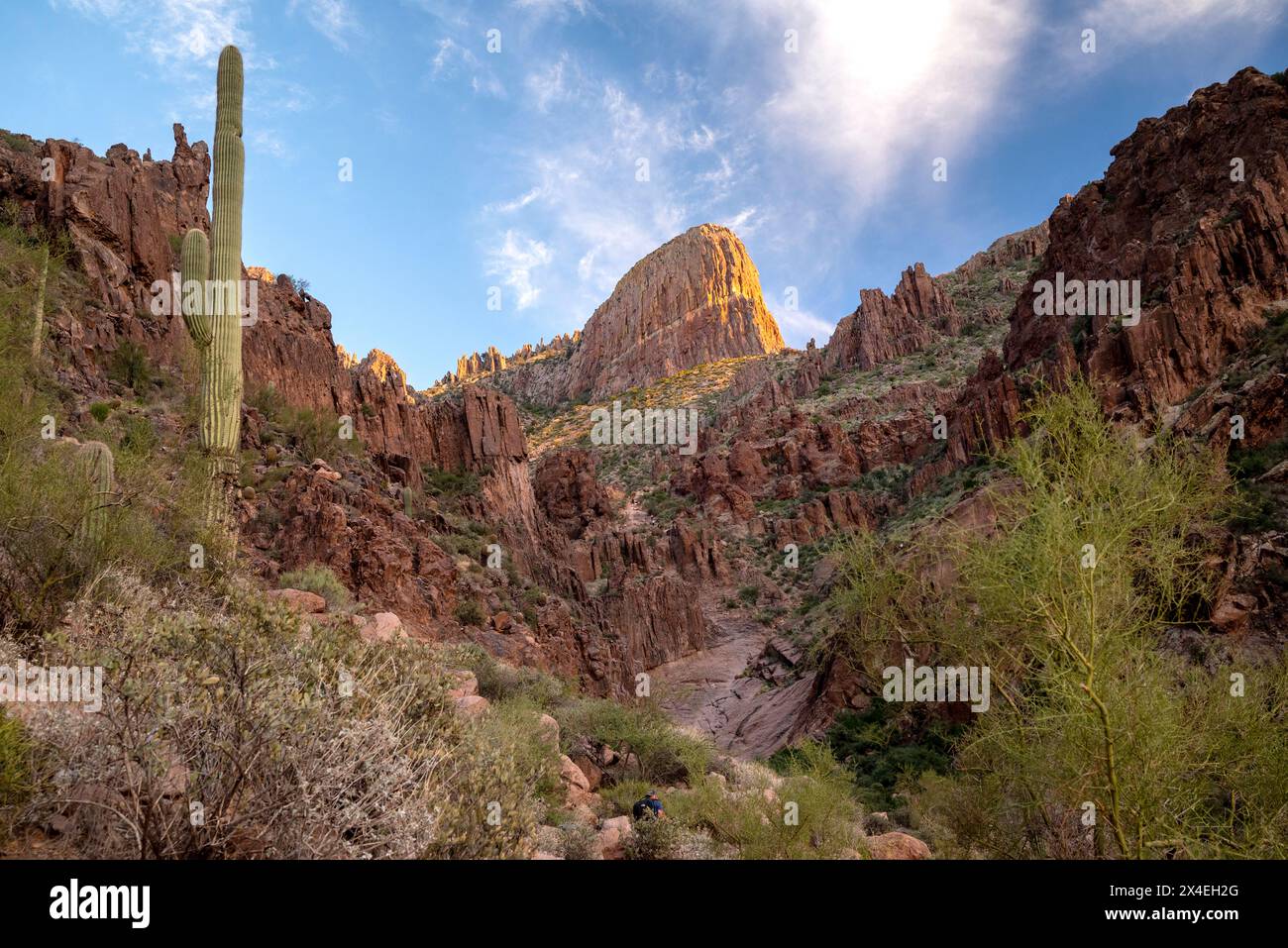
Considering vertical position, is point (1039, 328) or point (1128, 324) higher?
point (1039, 328)

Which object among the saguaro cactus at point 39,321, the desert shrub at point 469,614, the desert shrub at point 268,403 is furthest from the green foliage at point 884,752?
the desert shrub at point 268,403

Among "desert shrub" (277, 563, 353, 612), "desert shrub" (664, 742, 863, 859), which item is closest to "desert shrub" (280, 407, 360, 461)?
"desert shrub" (277, 563, 353, 612)

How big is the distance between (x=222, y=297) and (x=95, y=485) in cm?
430

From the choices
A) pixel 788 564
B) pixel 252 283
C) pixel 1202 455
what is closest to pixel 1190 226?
pixel 1202 455

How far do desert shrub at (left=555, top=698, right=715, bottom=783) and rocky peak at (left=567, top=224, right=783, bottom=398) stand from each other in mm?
84314

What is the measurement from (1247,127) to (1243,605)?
945 inches

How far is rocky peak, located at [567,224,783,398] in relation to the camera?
101 m

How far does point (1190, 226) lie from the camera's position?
25359 mm

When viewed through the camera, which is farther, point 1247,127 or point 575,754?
point 1247,127

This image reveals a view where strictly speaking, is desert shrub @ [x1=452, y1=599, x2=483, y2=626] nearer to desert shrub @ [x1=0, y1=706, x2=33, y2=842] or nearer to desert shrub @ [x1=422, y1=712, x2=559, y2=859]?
desert shrub @ [x1=422, y1=712, x2=559, y2=859]

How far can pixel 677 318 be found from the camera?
107 metres

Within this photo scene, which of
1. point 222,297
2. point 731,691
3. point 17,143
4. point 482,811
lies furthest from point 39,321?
point 731,691

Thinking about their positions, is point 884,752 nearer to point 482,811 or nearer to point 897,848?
point 897,848
